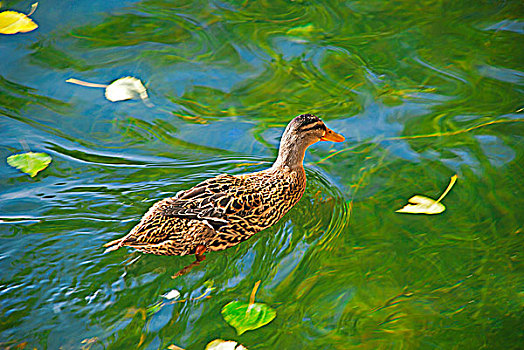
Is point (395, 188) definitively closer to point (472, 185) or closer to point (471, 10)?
point (472, 185)

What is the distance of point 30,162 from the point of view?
173 inches

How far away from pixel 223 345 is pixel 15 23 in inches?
186

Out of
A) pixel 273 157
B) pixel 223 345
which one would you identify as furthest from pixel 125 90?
pixel 223 345

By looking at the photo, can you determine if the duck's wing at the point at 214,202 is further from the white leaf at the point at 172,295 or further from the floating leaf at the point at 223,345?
the floating leaf at the point at 223,345

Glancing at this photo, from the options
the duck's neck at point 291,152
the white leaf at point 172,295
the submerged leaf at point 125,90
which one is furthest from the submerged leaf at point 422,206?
the submerged leaf at point 125,90

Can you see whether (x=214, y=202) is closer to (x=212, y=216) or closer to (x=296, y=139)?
(x=212, y=216)

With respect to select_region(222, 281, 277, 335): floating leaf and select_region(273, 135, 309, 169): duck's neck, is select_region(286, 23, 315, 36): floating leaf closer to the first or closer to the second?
select_region(273, 135, 309, 169): duck's neck

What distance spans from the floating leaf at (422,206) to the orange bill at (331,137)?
2.65 feet

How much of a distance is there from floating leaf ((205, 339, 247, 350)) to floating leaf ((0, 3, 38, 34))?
4445mm

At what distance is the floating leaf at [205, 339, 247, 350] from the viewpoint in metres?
3.18

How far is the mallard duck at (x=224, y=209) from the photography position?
3.58 m

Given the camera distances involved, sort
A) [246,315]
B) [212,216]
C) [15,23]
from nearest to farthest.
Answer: [246,315]
[212,216]
[15,23]

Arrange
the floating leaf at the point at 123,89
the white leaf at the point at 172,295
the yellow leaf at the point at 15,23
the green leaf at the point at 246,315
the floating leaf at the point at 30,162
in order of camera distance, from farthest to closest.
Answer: the yellow leaf at the point at 15,23
the floating leaf at the point at 123,89
the floating leaf at the point at 30,162
the white leaf at the point at 172,295
the green leaf at the point at 246,315

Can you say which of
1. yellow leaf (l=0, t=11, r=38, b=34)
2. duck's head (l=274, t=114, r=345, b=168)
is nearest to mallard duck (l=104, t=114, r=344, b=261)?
duck's head (l=274, t=114, r=345, b=168)
